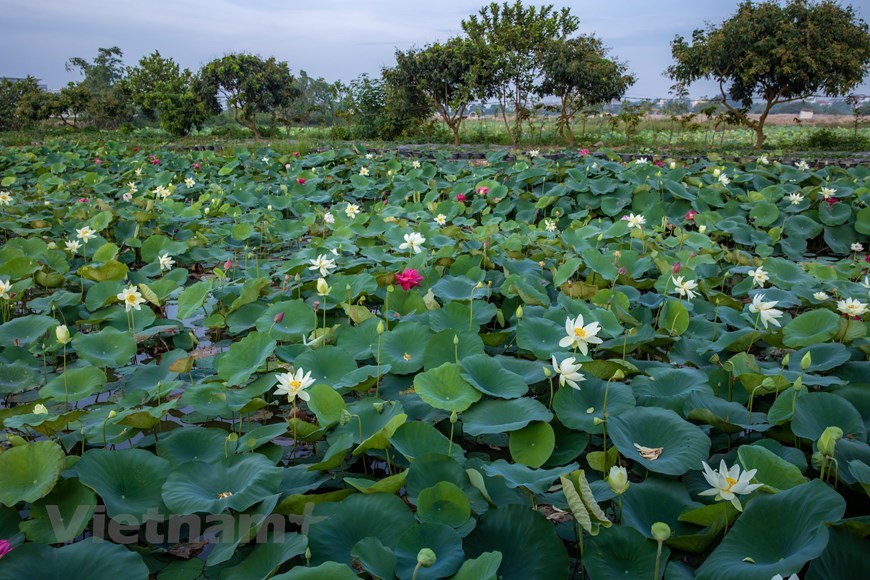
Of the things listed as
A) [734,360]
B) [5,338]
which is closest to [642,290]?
[734,360]

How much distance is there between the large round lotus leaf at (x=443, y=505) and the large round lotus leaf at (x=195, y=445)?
1.78ft

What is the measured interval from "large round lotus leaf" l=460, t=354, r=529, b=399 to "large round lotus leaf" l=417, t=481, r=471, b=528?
42 centimetres

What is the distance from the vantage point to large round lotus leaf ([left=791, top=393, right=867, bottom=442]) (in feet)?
4.50

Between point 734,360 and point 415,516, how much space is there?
3.39ft

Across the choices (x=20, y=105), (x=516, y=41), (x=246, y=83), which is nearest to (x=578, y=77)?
(x=516, y=41)

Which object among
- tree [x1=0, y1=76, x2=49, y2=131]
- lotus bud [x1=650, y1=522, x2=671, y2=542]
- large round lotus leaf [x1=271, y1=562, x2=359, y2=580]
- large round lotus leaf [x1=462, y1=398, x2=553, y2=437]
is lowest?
large round lotus leaf [x1=462, y1=398, x2=553, y2=437]

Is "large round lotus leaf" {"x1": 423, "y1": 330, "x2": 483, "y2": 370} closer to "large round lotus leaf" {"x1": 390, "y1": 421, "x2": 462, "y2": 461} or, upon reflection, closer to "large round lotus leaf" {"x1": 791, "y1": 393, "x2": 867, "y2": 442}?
"large round lotus leaf" {"x1": 390, "y1": 421, "x2": 462, "y2": 461}

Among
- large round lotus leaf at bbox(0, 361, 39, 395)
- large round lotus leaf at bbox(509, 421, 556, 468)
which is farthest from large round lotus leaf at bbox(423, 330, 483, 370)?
large round lotus leaf at bbox(0, 361, 39, 395)

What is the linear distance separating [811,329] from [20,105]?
22702 millimetres

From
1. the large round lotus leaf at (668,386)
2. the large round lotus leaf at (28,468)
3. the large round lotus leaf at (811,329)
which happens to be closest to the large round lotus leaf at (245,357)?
the large round lotus leaf at (28,468)

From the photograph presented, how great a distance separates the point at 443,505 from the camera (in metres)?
1.11

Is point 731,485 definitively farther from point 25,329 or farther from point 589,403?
point 25,329

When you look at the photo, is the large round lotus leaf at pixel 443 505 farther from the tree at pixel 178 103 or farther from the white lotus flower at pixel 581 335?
the tree at pixel 178 103

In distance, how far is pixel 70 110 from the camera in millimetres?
20859
